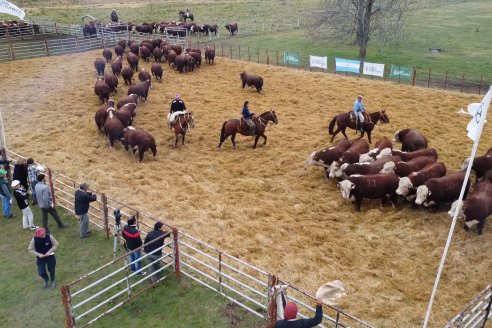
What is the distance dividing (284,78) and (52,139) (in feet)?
39.7

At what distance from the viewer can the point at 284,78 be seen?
23.2 m

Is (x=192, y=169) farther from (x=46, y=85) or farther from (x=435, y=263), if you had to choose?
(x=46, y=85)

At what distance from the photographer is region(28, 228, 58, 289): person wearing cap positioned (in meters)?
7.66

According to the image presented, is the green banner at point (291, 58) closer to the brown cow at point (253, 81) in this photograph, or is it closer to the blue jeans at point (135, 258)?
the brown cow at point (253, 81)

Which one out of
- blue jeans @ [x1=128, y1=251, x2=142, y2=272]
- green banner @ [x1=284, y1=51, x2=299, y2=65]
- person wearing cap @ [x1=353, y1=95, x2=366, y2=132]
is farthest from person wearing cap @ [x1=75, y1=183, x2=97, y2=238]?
green banner @ [x1=284, y1=51, x2=299, y2=65]

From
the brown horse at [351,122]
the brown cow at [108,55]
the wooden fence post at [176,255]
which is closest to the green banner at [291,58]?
the brown cow at [108,55]

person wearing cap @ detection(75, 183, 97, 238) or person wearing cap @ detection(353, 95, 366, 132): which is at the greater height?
person wearing cap @ detection(353, 95, 366, 132)

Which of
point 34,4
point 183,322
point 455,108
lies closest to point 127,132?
point 183,322

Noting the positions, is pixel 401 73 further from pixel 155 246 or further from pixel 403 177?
pixel 155 246

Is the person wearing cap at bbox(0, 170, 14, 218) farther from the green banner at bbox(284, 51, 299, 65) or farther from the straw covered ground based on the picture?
the green banner at bbox(284, 51, 299, 65)

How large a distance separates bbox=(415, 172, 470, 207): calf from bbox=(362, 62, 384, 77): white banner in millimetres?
13590

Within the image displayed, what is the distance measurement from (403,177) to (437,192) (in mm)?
979

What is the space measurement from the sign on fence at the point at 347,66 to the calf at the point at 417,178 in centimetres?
1337

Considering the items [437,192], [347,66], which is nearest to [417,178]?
[437,192]
